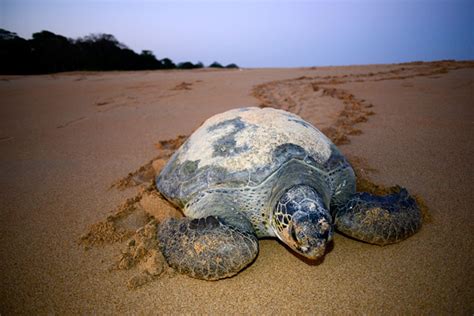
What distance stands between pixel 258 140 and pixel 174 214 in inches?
37.9

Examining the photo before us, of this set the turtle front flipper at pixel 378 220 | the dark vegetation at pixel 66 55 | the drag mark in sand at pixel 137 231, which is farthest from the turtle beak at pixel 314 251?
the dark vegetation at pixel 66 55

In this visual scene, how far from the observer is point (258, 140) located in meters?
2.11

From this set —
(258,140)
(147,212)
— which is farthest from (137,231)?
(258,140)

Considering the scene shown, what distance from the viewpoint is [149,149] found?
146 inches

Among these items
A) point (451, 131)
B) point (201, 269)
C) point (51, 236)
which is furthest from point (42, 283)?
point (451, 131)

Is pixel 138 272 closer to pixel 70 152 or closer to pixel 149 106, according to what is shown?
pixel 70 152

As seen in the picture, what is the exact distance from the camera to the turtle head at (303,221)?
151 centimetres

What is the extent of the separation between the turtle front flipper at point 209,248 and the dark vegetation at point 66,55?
15.9 meters

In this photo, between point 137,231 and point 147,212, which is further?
point 147,212

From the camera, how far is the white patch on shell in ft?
6.64

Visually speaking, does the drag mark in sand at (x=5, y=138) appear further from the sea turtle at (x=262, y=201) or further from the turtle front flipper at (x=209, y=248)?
the turtle front flipper at (x=209, y=248)

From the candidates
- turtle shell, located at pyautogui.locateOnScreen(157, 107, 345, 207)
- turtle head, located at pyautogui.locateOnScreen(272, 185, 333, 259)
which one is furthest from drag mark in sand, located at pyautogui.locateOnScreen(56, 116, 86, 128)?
turtle head, located at pyautogui.locateOnScreen(272, 185, 333, 259)

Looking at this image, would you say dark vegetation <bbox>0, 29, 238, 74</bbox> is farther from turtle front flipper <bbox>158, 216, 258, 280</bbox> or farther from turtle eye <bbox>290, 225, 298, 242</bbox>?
turtle eye <bbox>290, 225, 298, 242</bbox>

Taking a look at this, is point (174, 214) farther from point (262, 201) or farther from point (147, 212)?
point (262, 201)
